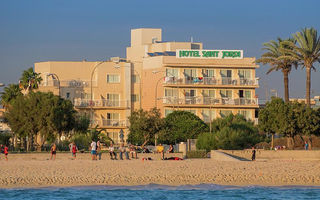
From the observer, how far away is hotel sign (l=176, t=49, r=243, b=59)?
87.6 metres

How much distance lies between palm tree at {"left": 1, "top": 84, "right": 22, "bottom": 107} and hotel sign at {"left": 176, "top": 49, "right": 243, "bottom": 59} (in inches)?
743

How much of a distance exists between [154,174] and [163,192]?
5431mm

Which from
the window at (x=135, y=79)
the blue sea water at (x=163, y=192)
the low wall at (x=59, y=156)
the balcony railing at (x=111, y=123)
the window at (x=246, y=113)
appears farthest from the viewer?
the window at (x=135, y=79)

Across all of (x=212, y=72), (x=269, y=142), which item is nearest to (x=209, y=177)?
(x=269, y=142)

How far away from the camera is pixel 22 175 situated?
3822 centimetres

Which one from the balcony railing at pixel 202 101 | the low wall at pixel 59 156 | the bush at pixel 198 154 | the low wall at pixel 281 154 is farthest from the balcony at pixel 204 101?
the low wall at pixel 281 154

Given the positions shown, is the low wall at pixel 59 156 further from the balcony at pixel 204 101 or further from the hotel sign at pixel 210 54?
the hotel sign at pixel 210 54

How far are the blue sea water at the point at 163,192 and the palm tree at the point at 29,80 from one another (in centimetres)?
4872

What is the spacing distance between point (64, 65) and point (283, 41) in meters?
27.3

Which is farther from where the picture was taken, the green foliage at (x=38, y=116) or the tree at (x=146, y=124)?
the tree at (x=146, y=124)

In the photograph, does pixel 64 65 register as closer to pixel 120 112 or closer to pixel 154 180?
pixel 120 112

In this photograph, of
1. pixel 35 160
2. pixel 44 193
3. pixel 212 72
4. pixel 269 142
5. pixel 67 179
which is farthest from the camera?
pixel 212 72

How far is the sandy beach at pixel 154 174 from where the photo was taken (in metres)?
36.7

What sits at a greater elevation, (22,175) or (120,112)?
(120,112)
